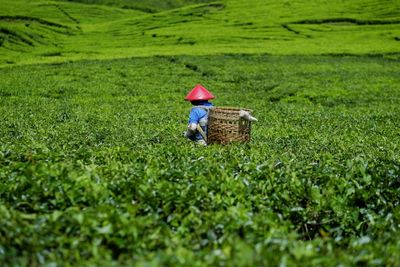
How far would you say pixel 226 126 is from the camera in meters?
11.4

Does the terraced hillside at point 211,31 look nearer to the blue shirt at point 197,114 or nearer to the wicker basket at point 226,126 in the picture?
the blue shirt at point 197,114

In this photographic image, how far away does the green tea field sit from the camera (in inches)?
202

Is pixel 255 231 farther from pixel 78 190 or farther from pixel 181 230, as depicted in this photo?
pixel 78 190

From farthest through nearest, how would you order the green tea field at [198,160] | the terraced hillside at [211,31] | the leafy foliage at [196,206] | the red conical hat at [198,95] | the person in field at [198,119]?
the terraced hillside at [211,31]
the red conical hat at [198,95]
the person in field at [198,119]
the green tea field at [198,160]
the leafy foliage at [196,206]

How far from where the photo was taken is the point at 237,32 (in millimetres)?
76500

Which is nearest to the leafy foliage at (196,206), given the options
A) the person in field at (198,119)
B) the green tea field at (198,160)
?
the green tea field at (198,160)

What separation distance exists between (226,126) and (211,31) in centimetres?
6817

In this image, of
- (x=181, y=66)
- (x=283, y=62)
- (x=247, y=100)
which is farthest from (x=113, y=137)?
(x=283, y=62)

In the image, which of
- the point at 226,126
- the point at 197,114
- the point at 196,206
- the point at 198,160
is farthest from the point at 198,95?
the point at 196,206

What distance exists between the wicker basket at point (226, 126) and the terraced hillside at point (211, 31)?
45.6 m

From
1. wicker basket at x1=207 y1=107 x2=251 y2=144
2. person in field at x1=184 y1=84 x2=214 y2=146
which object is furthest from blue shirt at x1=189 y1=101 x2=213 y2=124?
wicker basket at x1=207 y1=107 x2=251 y2=144

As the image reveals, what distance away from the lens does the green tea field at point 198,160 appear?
16.9 ft

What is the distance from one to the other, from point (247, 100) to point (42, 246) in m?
29.9

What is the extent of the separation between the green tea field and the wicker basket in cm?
48
